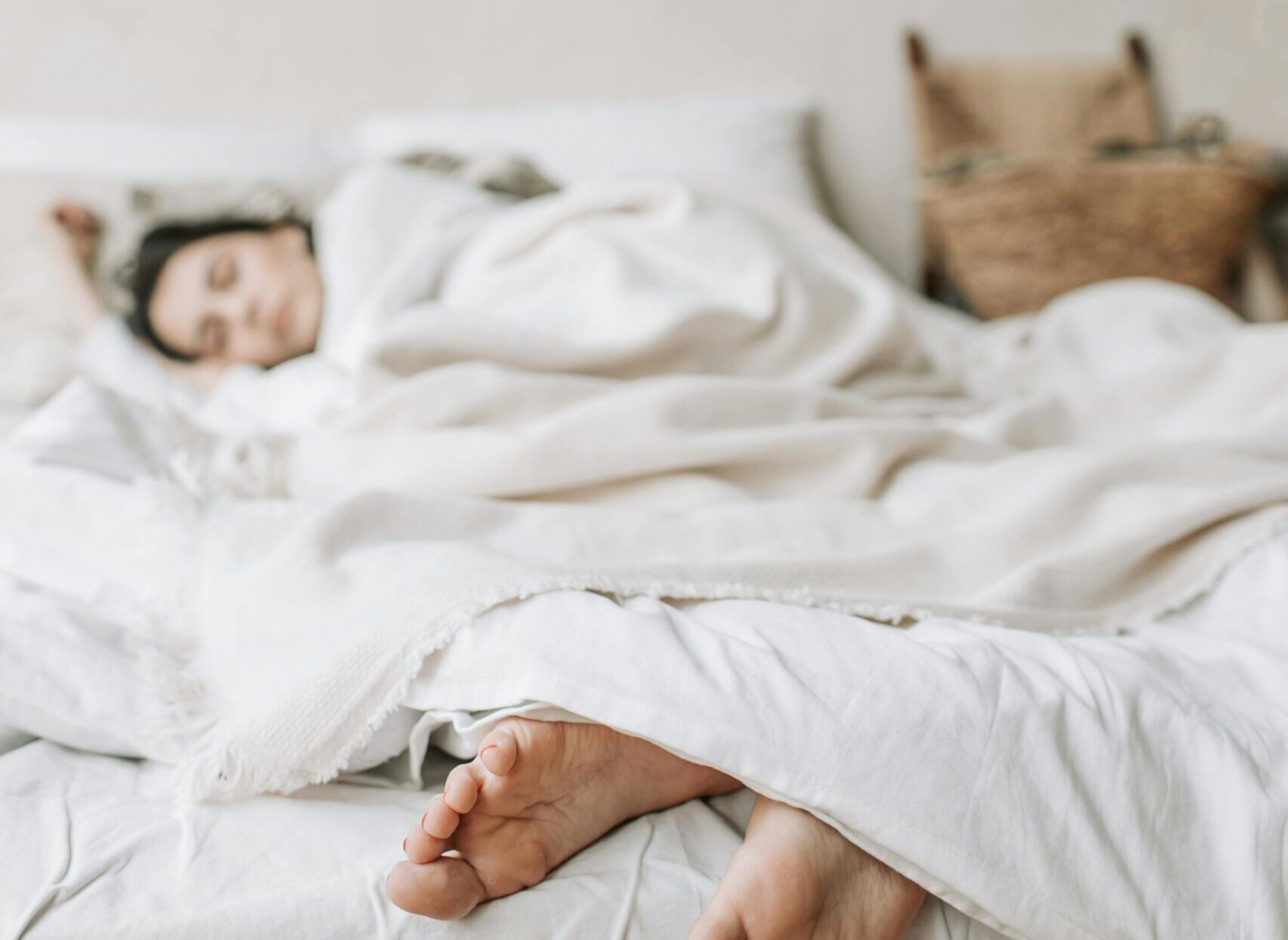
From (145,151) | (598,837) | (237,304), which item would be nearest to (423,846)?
(598,837)

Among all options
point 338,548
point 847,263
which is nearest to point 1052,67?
point 847,263

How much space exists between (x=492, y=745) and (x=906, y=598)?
0.32 metres

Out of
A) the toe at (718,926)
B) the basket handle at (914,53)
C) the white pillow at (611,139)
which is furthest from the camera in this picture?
the basket handle at (914,53)

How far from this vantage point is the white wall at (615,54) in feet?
6.24

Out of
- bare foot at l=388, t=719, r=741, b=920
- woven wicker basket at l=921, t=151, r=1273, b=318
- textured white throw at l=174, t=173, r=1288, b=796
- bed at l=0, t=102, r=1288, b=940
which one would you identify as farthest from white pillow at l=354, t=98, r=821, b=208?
bare foot at l=388, t=719, r=741, b=920

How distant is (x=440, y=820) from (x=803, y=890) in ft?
0.63

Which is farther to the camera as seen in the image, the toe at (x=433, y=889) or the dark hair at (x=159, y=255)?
the dark hair at (x=159, y=255)

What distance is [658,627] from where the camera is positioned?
1.96 ft

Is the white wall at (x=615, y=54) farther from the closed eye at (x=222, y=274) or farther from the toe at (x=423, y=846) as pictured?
the toe at (x=423, y=846)

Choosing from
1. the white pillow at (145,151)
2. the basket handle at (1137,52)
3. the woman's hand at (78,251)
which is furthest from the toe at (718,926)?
the basket handle at (1137,52)

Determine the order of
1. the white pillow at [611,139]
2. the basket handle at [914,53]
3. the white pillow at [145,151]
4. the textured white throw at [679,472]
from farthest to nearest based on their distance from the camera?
the basket handle at [914,53] < the white pillow at [611,139] < the white pillow at [145,151] < the textured white throw at [679,472]

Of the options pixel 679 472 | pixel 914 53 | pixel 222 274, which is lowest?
pixel 679 472

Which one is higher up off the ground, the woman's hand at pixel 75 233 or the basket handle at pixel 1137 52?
the basket handle at pixel 1137 52

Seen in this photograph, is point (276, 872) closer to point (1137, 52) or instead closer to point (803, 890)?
point (803, 890)
